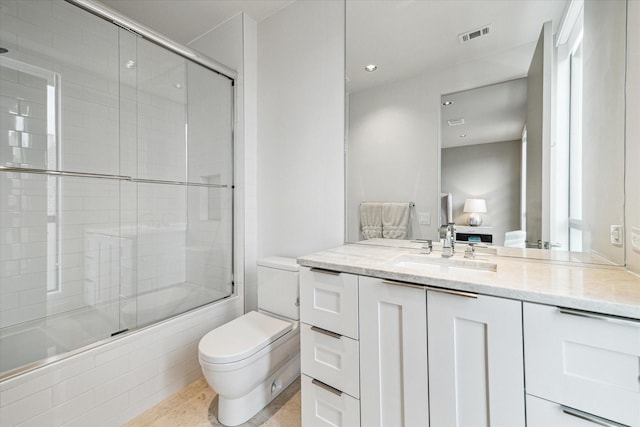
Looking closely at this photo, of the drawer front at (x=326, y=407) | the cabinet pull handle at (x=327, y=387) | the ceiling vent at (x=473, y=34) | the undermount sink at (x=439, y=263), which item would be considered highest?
the ceiling vent at (x=473, y=34)

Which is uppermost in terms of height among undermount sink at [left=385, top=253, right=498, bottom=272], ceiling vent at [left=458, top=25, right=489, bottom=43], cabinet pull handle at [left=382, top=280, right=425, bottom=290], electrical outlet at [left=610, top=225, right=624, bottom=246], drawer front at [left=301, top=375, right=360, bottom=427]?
ceiling vent at [left=458, top=25, right=489, bottom=43]

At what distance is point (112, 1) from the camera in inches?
79.8

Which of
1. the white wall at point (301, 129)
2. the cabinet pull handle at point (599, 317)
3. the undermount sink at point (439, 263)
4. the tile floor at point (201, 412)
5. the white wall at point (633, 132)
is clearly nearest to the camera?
the cabinet pull handle at point (599, 317)

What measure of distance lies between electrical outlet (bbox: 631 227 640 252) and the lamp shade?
0.53m

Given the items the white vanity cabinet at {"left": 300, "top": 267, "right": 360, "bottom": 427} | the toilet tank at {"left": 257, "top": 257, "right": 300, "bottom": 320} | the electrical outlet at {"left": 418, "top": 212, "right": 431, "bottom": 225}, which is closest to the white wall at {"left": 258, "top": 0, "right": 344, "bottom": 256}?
the toilet tank at {"left": 257, "top": 257, "right": 300, "bottom": 320}

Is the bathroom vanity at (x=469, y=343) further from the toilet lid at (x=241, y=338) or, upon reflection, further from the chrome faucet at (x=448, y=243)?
the toilet lid at (x=241, y=338)

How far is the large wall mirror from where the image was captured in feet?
3.73

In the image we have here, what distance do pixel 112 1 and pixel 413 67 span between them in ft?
7.37

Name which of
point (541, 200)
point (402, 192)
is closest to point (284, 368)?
point (402, 192)

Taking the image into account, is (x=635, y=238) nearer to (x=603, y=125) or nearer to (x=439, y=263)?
(x=603, y=125)

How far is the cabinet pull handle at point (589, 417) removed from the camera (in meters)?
0.72

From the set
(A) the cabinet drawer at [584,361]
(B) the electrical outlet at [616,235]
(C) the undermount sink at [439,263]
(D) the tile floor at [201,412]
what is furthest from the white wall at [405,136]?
(D) the tile floor at [201,412]

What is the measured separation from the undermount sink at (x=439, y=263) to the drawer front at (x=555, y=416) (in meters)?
0.50

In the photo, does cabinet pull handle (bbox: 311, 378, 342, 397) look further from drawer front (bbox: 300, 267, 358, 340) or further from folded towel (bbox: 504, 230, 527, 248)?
folded towel (bbox: 504, 230, 527, 248)
